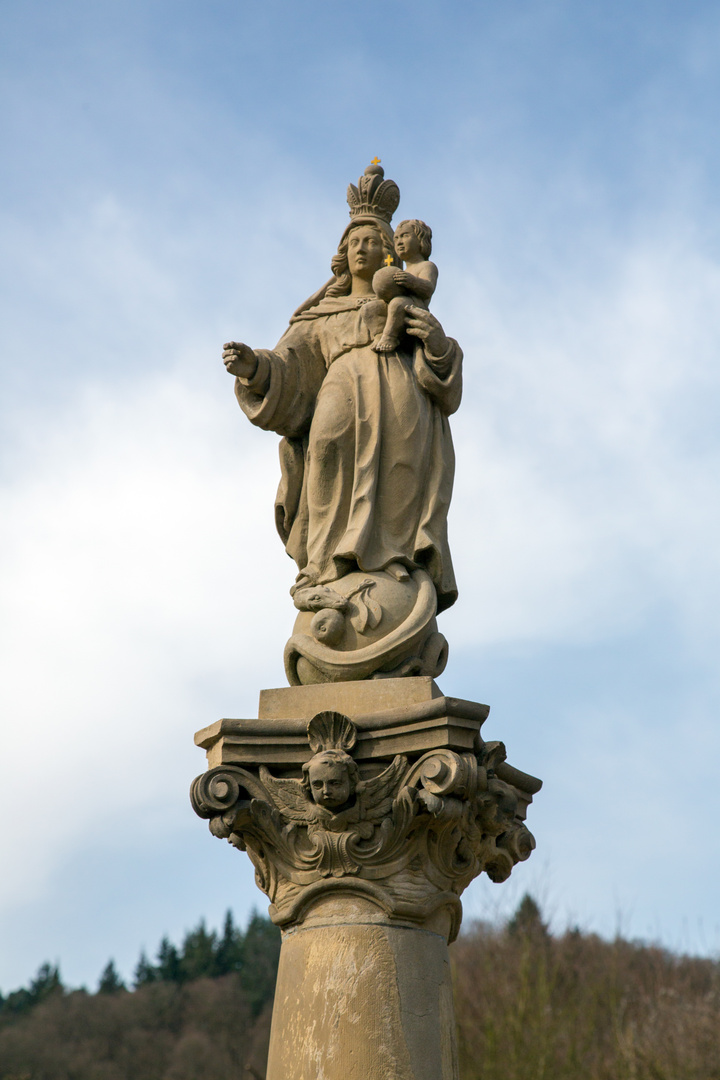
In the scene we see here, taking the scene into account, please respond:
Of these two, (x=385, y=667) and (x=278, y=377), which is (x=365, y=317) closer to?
(x=278, y=377)

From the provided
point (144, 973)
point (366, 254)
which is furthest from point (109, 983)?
point (366, 254)

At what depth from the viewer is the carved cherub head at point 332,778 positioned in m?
6.21

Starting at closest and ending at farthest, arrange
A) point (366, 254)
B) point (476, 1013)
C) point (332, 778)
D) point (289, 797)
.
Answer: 1. point (332, 778)
2. point (289, 797)
3. point (366, 254)
4. point (476, 1013)

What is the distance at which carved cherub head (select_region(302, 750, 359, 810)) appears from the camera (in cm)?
621

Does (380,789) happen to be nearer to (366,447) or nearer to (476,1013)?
(366,447)

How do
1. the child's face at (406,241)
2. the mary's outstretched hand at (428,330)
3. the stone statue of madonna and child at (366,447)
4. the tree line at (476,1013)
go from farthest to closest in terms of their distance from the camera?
the tree line at (476,1013), the child's face at (406,241), the mary's outstretched hand at (428,330), the stone statue of madonna and child at (366,447)

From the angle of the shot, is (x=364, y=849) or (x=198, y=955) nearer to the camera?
(x=364, y=849)

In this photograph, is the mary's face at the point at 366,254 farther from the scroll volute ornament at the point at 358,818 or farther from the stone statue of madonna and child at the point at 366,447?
the scroll volute ornament at the point at 358,818

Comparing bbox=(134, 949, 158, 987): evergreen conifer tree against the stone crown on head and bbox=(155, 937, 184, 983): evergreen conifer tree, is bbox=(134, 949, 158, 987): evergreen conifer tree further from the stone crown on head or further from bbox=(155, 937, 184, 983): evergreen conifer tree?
the stone crown on head

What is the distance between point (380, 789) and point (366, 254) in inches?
131

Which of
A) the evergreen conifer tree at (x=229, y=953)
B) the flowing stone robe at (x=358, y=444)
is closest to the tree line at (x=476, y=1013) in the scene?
the evergreen conifer tree at (x=229, y=953)

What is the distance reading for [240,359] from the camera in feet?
24.9

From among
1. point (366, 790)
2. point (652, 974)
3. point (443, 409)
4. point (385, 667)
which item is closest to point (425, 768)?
point (366, 790)

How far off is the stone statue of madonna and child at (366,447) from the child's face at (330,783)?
2.16 ft
